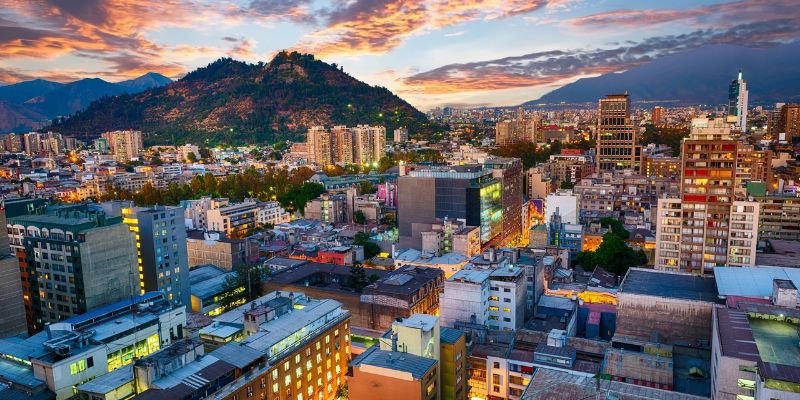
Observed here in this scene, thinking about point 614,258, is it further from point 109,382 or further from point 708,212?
point 109,382

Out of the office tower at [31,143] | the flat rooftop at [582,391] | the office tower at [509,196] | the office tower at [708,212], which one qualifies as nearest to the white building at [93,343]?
the flat rooftop at [582,391]

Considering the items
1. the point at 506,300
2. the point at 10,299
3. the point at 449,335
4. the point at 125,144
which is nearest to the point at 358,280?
the point at 506,300

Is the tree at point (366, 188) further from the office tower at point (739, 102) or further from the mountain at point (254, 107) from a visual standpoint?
the office tower at point (739, 102)

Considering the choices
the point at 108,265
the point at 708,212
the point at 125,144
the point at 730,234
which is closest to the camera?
the point at 108,265

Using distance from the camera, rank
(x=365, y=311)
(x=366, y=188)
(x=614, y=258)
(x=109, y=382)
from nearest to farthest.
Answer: (x=109, y=382) → (x=365, y=311) → (x=614, y=258) → (x=366, y=188)

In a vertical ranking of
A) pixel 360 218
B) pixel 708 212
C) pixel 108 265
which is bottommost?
pixel 360 218

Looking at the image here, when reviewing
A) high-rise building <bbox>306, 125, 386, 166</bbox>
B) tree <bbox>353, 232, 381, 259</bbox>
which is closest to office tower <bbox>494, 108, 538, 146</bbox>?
high-rise building <bbox>306, 125, 386, 166</bbox>
